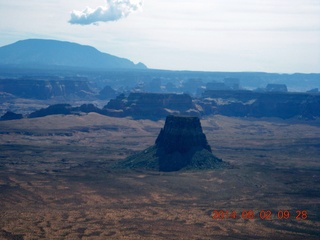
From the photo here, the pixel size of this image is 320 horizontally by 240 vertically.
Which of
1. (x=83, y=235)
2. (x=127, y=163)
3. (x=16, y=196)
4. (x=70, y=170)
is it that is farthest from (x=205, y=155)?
(x=83, y=235)

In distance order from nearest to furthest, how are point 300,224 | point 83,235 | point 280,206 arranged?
1. point 83,235
2. point 300,224
3. point 280,206

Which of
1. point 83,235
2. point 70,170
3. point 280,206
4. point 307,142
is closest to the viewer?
point 83,235

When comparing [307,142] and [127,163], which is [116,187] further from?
[307,142]
